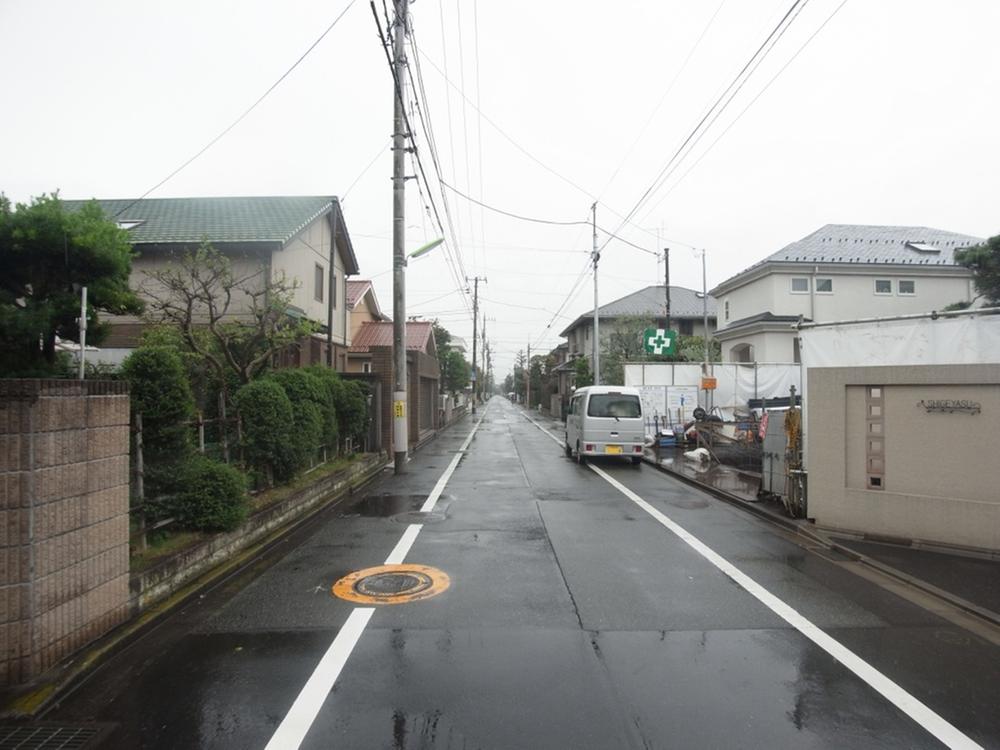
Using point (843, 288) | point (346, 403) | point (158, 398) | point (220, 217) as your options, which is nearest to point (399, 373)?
point (346, 403)

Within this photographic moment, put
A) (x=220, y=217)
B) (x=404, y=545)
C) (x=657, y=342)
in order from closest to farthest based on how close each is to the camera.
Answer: (x=404, y=545)
(x=220, y=217)
(x=657, y=342)

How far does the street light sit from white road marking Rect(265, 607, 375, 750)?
9272mm

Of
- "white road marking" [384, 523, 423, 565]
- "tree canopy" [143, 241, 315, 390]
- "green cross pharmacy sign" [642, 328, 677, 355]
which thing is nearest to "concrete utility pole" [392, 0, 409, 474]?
"tree canopy" [143, 241, 315, 390]

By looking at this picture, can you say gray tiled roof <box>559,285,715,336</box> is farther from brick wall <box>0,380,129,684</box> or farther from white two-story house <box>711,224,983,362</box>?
brick wall <box>0,380,129,684</box>

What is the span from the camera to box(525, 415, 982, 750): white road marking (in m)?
3.24

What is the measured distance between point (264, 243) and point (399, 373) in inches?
195

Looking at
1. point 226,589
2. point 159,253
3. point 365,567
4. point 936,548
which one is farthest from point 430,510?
point 159,253

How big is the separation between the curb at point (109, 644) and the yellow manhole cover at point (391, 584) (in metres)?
1.31

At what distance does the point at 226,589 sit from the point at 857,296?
89.7 feet

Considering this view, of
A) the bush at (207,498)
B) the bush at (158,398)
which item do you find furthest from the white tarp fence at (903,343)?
the bush at (158,398)

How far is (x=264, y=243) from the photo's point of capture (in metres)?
15.1

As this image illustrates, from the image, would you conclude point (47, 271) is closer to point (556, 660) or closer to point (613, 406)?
point (556, 660)

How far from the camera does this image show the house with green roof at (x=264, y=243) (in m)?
15.3

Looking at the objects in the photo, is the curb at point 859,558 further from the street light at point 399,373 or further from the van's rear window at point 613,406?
the street light at point 399,373
